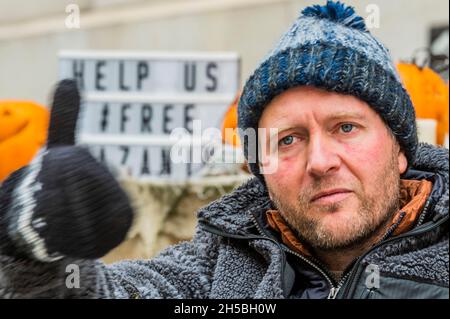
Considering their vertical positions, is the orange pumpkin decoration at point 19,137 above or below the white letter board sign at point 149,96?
above

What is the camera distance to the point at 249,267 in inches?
69.1

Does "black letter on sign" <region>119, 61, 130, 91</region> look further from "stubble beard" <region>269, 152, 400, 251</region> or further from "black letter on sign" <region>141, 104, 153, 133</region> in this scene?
"stubble beard" <region>269, 152, 400, 251</region>

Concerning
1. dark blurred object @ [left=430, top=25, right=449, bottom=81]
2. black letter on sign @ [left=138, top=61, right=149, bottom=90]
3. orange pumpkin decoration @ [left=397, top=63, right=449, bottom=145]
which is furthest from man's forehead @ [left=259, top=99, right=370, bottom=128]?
black letter on sign @ [left=138, top=61, right=149, bottom=90]

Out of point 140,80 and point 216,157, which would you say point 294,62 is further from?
point 140,80

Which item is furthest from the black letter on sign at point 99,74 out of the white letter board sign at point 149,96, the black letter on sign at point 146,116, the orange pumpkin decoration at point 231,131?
the orange pumpkin decoration at point 231,131

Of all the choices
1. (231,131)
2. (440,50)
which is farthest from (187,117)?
(440,50)

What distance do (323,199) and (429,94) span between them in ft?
5.06

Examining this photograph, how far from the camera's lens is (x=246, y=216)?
6.00 ft

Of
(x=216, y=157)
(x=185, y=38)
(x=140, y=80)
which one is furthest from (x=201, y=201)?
(x=185, y=38)

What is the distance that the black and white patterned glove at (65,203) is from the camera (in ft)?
4.31

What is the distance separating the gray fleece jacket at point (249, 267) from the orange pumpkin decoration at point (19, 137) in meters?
0.69

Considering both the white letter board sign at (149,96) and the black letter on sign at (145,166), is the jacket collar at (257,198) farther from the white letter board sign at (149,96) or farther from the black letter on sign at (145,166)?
the white letter board sign at (149,96)

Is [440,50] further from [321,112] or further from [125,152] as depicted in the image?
[321,112]

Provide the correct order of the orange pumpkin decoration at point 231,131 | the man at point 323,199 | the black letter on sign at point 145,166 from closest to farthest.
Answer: the man at point 323,199 < the orange pumpkin decoration at point 231,131 < the black letter on sign at point 145,166
